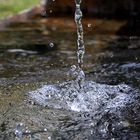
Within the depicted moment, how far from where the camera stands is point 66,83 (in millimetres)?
8039

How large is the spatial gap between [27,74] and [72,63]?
1.24 metres

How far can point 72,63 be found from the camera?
9.59 meters

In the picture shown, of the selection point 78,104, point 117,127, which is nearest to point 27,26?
point 78,104

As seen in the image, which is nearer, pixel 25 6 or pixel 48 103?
pixel 48 103

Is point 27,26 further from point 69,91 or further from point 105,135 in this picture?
point 105,135

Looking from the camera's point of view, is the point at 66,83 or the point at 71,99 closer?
the point at 71,99

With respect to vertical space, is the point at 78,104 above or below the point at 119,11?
above

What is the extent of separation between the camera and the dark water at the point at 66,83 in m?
5.91

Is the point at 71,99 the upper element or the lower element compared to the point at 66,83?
upper

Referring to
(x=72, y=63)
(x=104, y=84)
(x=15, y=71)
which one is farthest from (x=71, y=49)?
(x=104, y=84)

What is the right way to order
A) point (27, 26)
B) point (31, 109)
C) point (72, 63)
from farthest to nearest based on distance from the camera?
point (27, 26) → point (72, 63) → point (31, 109)

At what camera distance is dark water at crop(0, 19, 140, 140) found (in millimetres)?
5910

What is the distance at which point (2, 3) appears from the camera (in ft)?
54.7

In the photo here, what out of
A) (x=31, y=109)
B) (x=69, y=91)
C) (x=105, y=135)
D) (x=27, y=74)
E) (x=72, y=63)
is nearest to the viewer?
(x=105, y=135)
